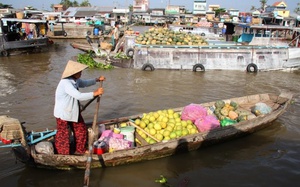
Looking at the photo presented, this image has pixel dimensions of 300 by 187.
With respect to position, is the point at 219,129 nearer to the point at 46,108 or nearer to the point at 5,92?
the point at 46,108

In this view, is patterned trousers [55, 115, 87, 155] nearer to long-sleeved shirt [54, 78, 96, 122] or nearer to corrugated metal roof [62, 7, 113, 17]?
long-sleeved shirt [54, 78, 96, 122]

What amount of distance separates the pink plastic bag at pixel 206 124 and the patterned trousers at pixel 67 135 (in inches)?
94.9

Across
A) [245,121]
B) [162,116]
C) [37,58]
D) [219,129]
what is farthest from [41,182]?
[37,58]

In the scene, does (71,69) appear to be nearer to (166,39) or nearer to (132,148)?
(132,148)

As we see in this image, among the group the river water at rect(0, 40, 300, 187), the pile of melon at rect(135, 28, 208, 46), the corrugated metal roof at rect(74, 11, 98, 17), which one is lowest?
the river water at rect(0, 40, 300, 187)

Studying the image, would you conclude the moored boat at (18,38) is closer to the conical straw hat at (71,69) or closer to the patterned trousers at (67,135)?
the patterned trousers at (67,135)

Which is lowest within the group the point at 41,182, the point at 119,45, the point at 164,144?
the point at 41,182

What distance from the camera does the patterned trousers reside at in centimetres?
427

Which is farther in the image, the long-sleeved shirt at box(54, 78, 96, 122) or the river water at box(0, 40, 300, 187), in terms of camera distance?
the river water at box(0, 40, 300, 187)

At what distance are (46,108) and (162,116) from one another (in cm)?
410

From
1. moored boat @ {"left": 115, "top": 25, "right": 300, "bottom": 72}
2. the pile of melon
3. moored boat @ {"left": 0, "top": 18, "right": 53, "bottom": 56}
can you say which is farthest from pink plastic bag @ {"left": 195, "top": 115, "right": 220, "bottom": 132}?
moored boat @ {"left": 0, "top": 18, "right": 53, "bottom": 56}

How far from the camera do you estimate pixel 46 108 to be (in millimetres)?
7812

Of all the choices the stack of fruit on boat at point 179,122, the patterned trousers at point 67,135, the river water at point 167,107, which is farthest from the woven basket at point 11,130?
the stack of fruit on boat at point 179,122

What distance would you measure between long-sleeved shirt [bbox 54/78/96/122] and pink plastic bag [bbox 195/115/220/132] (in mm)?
2599
